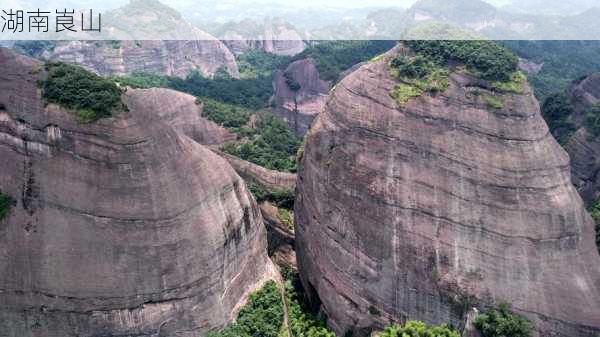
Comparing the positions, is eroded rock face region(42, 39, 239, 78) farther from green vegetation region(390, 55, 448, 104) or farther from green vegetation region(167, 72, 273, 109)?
green vegetation region(390, 55, 448, 104)

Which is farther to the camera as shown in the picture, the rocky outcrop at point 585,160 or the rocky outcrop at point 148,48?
the rocky outcrop at point 148,48

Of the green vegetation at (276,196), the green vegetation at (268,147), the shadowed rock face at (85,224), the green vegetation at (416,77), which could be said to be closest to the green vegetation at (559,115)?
the green vegetation at (416,77)

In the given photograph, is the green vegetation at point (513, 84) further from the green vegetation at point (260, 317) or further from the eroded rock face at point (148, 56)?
the eroded rock face at point (148, 56)

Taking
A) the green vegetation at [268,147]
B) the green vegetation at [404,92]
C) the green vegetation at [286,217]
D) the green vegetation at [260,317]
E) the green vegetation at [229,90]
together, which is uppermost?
the green vegetation at [404,92]

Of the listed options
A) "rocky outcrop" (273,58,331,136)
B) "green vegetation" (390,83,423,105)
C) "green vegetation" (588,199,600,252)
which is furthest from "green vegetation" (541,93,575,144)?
"rocky outcrop" (273,58,331,136)

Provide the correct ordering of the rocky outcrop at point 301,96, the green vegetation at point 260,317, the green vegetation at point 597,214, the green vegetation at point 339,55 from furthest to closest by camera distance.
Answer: the green vegetation at point 339,55 < the rocky outcrop at point 301,96 < the green vegetation at point 597,214 < the green vegetation at point 260,317

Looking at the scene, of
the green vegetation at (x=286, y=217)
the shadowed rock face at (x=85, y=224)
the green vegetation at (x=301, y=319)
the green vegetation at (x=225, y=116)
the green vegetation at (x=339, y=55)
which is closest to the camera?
the shadowed rock face at (x=85, y=224)

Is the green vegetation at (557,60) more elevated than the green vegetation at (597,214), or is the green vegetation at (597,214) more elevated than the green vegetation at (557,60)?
the green vegetation at (557,60)

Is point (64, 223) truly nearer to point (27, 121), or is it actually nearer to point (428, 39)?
point (27, 121)
